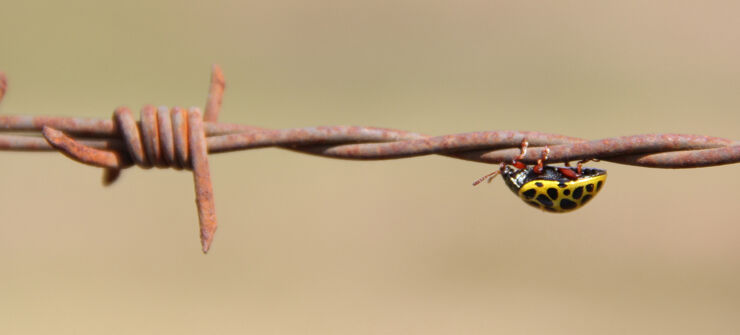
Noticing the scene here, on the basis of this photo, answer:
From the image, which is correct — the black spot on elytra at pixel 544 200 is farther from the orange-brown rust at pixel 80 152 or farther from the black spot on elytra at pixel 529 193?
the orange-brown rust at pixel 80 152

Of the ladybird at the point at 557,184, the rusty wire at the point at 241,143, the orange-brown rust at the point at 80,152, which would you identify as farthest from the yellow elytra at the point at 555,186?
the orange-brown rust at the point at 80,152

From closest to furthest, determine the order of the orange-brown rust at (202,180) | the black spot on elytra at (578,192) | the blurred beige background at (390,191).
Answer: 1. the orange-brown rust at (202,180)
2. the black spot on elytra at (578,192)
3. the blurred beige background at (390,191)

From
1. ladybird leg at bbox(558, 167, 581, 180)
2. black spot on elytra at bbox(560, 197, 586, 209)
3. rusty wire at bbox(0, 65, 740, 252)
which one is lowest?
black spot on elytra at bbox(560, 197, 586, 209)

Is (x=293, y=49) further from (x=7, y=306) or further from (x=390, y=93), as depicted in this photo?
(x=7, y=306)

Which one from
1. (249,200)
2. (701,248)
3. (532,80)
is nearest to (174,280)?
(249,200)

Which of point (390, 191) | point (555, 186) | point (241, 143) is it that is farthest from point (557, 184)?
point (390, 191)

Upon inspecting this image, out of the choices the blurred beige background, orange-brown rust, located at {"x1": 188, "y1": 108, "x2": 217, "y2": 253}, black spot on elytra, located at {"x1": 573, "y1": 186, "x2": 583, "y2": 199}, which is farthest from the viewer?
the blurred beige background

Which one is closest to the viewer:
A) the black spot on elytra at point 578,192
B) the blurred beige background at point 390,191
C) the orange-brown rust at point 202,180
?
the orange-brown rust at point 202,180

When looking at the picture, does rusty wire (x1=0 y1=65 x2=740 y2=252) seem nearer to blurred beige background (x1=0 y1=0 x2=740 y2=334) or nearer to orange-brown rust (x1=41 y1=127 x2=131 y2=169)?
orange-brown rust (x1=41 y1=127 x2=131 y2=169)

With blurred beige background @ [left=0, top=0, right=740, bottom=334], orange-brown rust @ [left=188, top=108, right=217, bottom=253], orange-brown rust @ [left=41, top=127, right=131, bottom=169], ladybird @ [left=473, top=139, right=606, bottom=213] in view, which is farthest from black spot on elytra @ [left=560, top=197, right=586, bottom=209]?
blurred beige background @ [left=0, top=0, right=740, bottom=334]
